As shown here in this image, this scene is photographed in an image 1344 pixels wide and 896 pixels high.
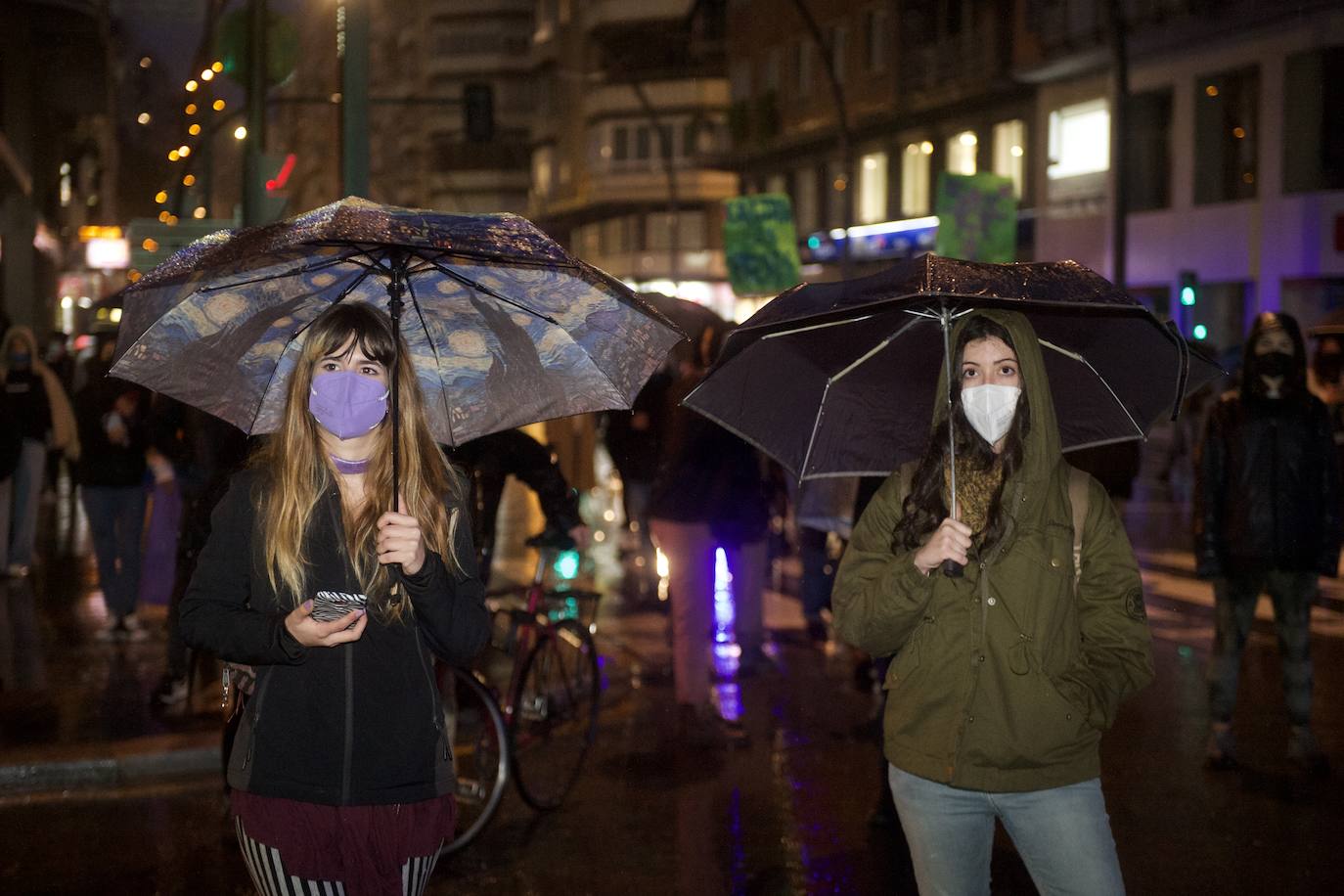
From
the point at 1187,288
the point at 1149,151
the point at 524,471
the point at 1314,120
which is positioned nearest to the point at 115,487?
Answer: the point at 524,471

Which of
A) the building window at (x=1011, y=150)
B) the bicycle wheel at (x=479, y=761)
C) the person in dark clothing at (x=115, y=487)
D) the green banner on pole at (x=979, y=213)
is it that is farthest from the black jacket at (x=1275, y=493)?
the building window at (x=1011, y=150)

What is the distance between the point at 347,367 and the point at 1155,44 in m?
32.3

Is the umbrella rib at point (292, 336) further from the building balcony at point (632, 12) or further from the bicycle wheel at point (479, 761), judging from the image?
the building balcony at point (632, 12)

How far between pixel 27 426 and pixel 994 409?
12283 millimetres

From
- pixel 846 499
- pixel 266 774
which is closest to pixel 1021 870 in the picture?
pixel 846 499

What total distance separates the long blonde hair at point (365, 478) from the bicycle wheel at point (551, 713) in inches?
148

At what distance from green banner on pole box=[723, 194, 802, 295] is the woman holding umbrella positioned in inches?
905

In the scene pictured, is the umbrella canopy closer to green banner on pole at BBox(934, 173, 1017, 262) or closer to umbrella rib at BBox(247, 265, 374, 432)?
umbrella rib at BBox(247, 265, 374, 432)

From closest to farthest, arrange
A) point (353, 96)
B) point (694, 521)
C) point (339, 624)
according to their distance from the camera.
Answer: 1. point (339, 624)
2. point (694, 521)
3. point (353, 96)

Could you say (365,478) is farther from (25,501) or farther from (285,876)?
(25,501)

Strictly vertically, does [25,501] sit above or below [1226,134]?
below

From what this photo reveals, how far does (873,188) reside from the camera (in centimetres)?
4597

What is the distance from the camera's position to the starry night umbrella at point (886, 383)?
14.5ft

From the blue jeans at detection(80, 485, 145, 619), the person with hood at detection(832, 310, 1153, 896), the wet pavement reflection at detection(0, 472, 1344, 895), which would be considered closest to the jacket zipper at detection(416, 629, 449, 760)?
the person with hood at detection(832, 310, 1153, 896)
